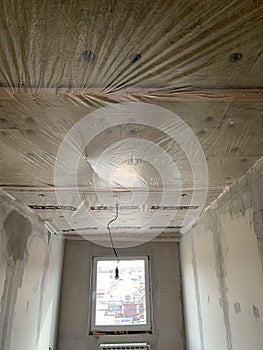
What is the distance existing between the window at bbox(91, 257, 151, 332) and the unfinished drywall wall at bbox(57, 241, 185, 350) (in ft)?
0.37

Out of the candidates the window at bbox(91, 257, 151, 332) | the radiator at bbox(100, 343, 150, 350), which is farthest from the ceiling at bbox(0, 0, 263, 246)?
the radiator at bbox(100, 343, 150, 350)

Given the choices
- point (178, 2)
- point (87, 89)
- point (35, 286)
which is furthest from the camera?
point (35, 286)

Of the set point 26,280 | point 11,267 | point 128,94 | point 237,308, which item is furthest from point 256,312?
point 26,280

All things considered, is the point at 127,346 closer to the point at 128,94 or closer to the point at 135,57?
the point at 128,94

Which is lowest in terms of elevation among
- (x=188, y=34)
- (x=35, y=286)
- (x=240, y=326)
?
(x=240, y=326)

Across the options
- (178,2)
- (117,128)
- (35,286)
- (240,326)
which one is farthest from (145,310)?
(178,2)

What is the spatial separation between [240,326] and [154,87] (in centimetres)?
205

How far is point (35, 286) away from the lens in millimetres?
3377

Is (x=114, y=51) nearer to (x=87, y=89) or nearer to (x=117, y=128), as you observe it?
(x=87, y=89)

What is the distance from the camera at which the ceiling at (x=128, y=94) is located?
34.9 inches

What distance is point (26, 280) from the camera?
10.1ft

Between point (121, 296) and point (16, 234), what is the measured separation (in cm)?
261

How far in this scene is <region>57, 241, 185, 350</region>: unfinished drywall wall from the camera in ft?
14.3

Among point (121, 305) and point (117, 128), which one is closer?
point (117, 128)
